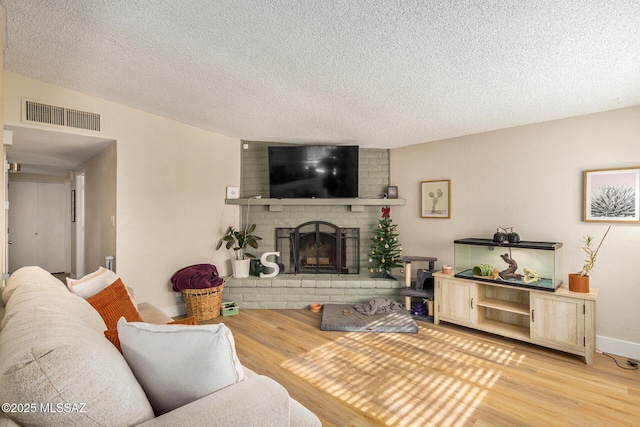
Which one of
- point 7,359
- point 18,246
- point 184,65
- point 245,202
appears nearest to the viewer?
point 7,359

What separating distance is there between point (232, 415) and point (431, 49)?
7.08 feet

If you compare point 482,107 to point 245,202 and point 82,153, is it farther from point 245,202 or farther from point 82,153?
point 82,153

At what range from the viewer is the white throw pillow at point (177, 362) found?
105cm

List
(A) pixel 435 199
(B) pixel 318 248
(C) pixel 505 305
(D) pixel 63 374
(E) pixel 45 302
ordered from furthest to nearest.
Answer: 1. (B) pixel 318 248
2. (A) pixel 435 199
3. (C) pixel 505 305
4. (E) pixel 45 302
5. (D) pixel 63 374

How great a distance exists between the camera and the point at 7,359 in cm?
77

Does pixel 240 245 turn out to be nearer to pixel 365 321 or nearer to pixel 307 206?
pixel 307 206

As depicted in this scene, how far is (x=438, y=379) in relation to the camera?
2354mm

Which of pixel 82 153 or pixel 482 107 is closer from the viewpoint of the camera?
pixel 482 107

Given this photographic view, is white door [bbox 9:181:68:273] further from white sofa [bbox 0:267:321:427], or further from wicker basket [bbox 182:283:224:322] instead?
white sofa [bbox 0:267:321:427]

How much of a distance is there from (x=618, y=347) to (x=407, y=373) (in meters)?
2.04

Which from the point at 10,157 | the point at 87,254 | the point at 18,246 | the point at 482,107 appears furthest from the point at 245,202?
the point at 18,246

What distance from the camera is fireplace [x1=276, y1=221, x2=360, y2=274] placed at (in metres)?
4.49

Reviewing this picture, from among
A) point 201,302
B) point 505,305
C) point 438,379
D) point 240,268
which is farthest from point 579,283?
point 201,302

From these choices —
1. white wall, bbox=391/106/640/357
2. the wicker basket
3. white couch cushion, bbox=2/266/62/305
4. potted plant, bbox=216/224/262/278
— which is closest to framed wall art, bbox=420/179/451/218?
white wall, bbox=391/106/640/357
